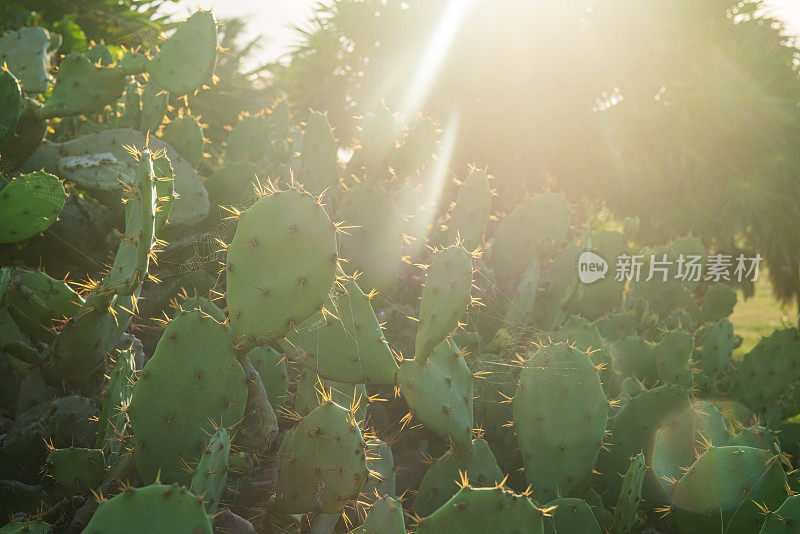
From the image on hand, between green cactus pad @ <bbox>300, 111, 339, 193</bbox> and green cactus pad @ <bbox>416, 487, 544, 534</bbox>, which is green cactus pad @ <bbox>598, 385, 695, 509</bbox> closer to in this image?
green cactus pad @ <bbox>416, 487, 544, 534</bbox>

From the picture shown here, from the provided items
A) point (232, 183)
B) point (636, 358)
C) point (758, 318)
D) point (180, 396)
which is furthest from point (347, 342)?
point (758, 318)

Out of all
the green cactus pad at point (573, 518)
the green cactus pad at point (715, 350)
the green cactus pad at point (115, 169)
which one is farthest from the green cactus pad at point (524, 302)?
the green cactus pad at point (115, 169)

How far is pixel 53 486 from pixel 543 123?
773 centimetres

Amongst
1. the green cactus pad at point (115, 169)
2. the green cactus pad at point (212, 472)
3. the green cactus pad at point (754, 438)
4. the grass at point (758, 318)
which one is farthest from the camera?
the grass at point (758, 318)

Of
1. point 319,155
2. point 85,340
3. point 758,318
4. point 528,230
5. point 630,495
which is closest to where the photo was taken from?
point 630,495

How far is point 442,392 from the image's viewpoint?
4.92ft

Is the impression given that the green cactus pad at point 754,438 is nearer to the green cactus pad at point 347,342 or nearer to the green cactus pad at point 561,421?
the green cactus pad at point 561,421

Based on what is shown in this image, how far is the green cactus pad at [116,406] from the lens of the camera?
4.28 feet

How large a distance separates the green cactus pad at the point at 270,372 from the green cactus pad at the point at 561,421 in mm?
659

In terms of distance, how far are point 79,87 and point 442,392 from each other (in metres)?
1.67

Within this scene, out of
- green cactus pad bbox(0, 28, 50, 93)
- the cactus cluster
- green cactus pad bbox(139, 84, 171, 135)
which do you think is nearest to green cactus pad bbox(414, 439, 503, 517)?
the cactus cluster

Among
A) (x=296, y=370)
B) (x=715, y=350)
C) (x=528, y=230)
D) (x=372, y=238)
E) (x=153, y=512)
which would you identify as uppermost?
(x=153, y=512)

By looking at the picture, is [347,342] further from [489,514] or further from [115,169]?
[115,169]

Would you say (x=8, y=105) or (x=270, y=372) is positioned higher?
(x=8, y=105)
